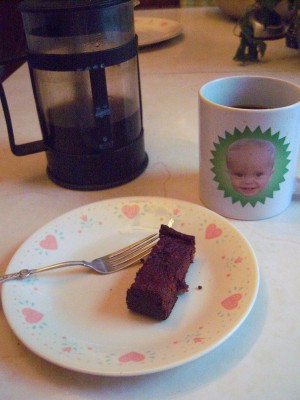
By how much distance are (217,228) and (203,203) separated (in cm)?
9

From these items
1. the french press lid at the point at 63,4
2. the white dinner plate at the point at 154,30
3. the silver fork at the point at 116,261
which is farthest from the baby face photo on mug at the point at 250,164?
the white dinner plate at the point at 154,30

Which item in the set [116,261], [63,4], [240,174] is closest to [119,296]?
[116,261]

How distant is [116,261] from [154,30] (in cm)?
95

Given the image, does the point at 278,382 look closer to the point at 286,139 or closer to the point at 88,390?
the point at 88,390

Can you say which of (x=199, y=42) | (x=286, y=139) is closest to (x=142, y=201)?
(x=286, y=139)

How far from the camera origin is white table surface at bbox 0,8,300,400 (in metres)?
0.34

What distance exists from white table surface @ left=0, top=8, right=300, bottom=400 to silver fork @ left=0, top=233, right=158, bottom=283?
7 centimetres

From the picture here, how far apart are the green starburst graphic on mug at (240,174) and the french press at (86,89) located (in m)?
0.16

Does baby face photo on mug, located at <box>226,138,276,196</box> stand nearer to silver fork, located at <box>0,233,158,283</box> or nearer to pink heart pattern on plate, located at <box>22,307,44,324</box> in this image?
silver fork, located at <box>0,233,158,283</box>

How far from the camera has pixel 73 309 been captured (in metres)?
0.40

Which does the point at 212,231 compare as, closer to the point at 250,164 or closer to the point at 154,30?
the point at 250,164

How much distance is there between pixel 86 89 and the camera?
0.57 m

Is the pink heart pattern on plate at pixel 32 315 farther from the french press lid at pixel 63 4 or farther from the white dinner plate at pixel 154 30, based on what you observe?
the white dinner plate at pixel 154 30

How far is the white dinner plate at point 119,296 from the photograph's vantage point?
34 centimetres
